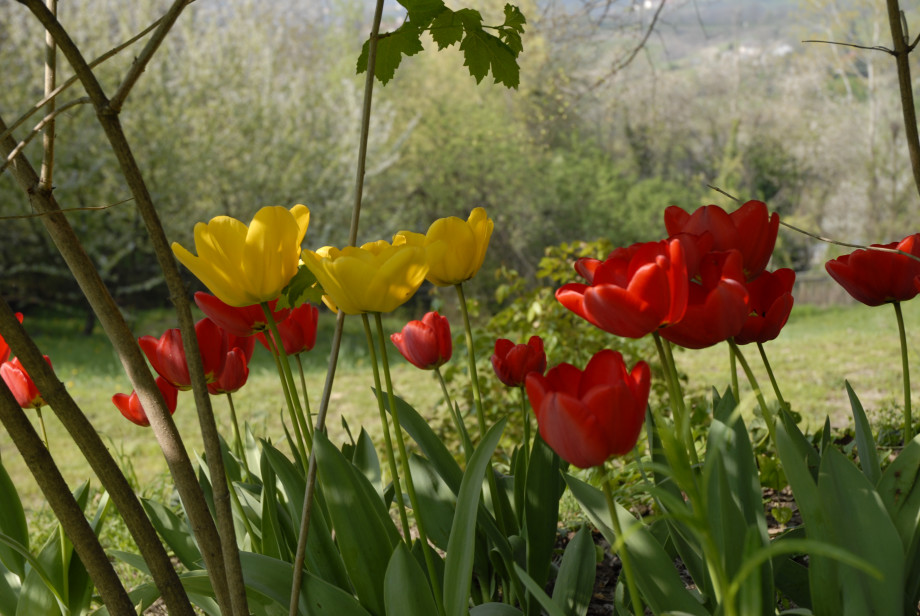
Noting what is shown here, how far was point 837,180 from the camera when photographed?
647 inches

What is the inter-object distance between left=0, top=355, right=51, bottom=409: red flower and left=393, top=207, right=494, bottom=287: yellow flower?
0.59 meters

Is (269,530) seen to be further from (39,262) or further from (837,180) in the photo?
(837,180)

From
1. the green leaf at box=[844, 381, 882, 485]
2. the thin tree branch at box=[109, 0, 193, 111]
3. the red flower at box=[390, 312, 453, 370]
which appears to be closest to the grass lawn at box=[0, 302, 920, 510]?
the green leaf at box=[844, 381, 882, 485]

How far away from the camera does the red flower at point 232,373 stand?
105 centimetres

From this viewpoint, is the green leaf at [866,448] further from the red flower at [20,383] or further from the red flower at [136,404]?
the red flower at [20,383]

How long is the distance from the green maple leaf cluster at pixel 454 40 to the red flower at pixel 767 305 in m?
0.36

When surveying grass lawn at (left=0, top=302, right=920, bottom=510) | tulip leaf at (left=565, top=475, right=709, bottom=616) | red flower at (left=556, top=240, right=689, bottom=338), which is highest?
red flower at (left=556, top=240, right=689, bottom=338)

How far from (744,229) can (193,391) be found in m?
0.59

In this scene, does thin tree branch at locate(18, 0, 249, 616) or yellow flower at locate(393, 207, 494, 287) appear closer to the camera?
thin tree branch at locate(18, 0, 249, 616)

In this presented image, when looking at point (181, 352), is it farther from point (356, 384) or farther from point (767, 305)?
point (356, 384)

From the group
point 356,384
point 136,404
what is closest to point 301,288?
point 136,404

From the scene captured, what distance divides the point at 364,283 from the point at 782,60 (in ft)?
87.2

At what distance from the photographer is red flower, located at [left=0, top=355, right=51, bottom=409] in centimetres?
113

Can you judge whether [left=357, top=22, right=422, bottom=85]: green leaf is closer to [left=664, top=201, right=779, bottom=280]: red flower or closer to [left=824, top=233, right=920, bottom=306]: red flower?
[left=664, top=201, right=779, bottom=280]: red flower
